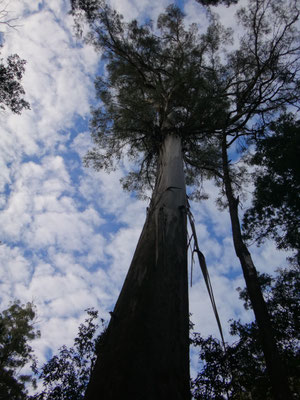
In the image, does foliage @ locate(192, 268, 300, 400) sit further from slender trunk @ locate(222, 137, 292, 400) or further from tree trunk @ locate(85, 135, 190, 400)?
tree trunk @ locate(85, 135, 190, 400)

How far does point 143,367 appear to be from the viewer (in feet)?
4.09

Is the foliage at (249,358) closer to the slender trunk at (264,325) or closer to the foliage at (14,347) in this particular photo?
the slender trunk at (264,325)

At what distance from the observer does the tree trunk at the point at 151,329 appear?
1187 mm

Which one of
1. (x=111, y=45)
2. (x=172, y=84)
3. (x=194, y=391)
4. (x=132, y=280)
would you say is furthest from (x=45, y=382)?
(x=111, y=45)

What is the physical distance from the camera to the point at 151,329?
4.83 ft

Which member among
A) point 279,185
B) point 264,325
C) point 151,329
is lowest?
point 151,329

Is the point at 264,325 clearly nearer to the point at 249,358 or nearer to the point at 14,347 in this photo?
the point at 249,358

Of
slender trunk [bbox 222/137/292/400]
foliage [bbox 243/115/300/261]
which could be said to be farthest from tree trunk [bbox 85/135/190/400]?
foliage [bbox 243/115/300/261]

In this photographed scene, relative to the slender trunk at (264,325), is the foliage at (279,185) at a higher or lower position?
higher

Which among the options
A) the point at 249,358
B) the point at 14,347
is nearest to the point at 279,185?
the point at 249,358

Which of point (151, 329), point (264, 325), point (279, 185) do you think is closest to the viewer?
point (151, 329)

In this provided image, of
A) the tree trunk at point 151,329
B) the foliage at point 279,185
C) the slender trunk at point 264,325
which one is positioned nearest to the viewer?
the tree trunk at point 151,329

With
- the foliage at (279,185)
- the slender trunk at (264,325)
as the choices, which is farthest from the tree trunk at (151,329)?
the foliage at (279,185)

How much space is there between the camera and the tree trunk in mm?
1187
